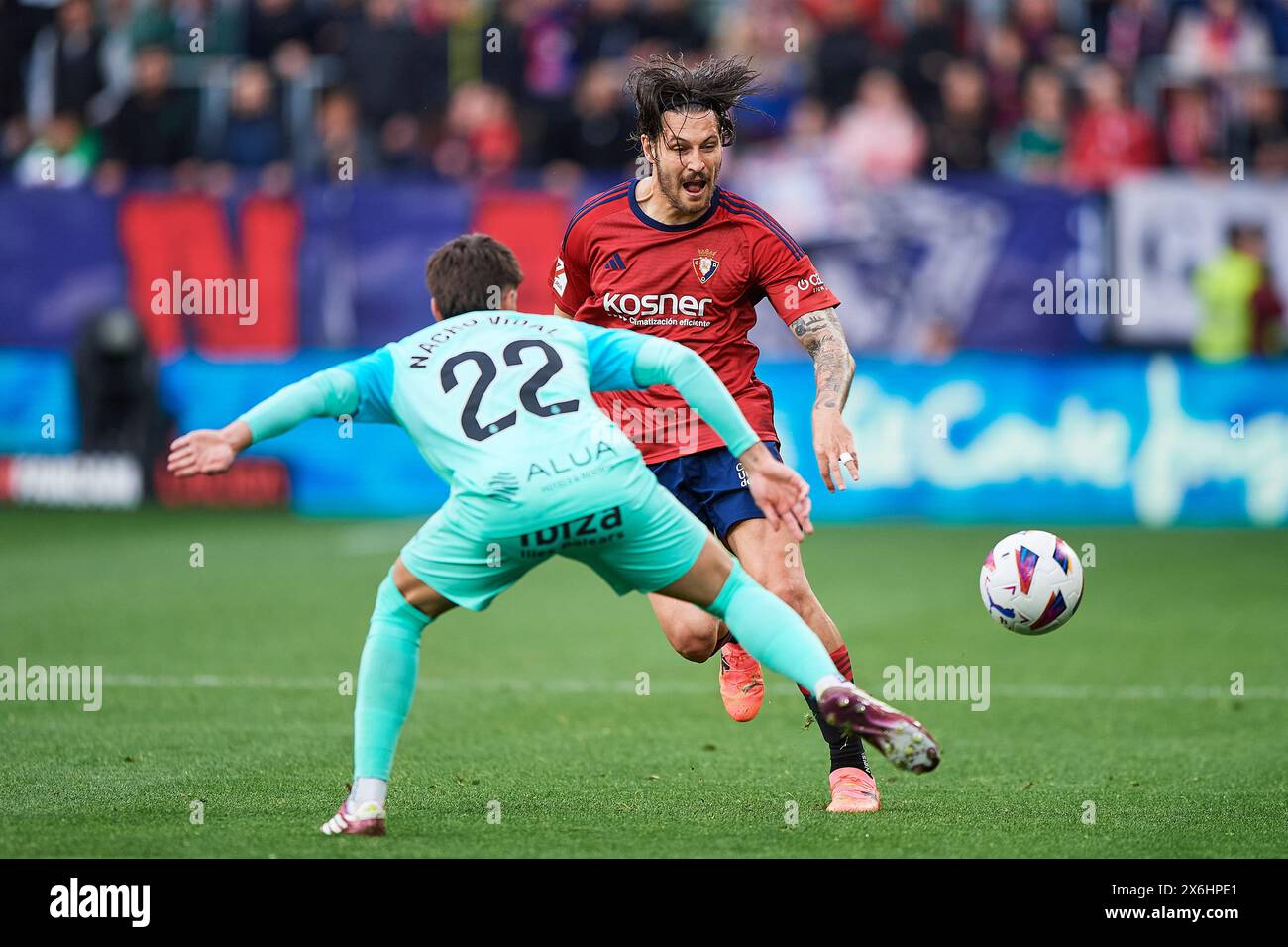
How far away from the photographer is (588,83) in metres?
18.9

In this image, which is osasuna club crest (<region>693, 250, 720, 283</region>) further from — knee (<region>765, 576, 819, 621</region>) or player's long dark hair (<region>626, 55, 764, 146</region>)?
knee (<region>765, 576, 819, 621</region>)

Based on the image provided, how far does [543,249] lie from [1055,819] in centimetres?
1180

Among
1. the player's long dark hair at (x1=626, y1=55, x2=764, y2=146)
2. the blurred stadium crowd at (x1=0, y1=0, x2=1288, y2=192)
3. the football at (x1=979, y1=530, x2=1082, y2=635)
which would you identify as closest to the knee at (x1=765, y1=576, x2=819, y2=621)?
the football at (x1=979, y1=530, x2=1082, y2=635)

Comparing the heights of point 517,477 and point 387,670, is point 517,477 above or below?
above

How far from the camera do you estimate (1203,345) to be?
57.6 ft

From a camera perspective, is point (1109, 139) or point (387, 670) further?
point (1109, 139)

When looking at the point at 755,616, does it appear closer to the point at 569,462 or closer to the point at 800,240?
the point at 569,462

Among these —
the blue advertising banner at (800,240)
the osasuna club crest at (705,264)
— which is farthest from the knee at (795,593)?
the blue advertising banner at (800,240)

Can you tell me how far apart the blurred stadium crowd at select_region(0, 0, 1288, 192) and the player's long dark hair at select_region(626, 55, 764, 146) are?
10.8 m

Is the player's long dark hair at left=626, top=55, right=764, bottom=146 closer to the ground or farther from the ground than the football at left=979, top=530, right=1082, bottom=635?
farther from the ground

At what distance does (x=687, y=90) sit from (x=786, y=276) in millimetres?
764

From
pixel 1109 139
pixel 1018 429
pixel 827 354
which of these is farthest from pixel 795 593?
pixel 1109 139

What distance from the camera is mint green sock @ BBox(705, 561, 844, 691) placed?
19.1 feet

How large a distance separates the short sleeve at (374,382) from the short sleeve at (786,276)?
1.80 m
